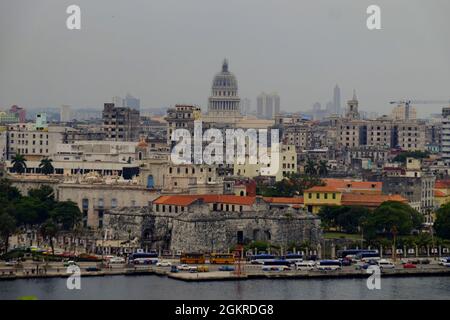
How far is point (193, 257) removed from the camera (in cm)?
3994

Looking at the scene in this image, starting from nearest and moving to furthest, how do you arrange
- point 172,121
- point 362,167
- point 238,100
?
1. point 362,167
2. point 172,121
3. point 238,100

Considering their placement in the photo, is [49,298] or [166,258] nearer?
[49,298]

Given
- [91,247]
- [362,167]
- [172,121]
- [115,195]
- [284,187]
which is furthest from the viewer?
[172,121]

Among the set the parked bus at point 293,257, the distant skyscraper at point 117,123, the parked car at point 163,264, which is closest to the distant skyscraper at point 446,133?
the distant skyscraper at point 117,123

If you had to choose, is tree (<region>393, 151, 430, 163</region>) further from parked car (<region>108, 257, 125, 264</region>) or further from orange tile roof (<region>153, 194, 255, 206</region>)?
parked car (<region>108, 257, 125, 264</region>)

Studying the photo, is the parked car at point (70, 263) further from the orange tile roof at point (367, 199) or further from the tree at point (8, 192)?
the orange tile roof at point (367, 199)

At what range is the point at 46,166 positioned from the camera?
5653cm

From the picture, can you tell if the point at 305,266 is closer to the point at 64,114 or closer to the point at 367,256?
the point at 367,256

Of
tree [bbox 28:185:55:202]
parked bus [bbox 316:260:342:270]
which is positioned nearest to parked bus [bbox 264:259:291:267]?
parked bus [bbox 316:260:342:270]

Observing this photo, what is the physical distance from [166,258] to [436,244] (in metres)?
6.28

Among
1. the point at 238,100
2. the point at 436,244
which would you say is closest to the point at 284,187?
the point at 436,244

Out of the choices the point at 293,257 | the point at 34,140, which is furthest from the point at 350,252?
the point at 34,140

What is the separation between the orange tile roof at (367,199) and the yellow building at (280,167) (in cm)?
918

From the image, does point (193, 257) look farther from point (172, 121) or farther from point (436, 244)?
point (172, 121)
